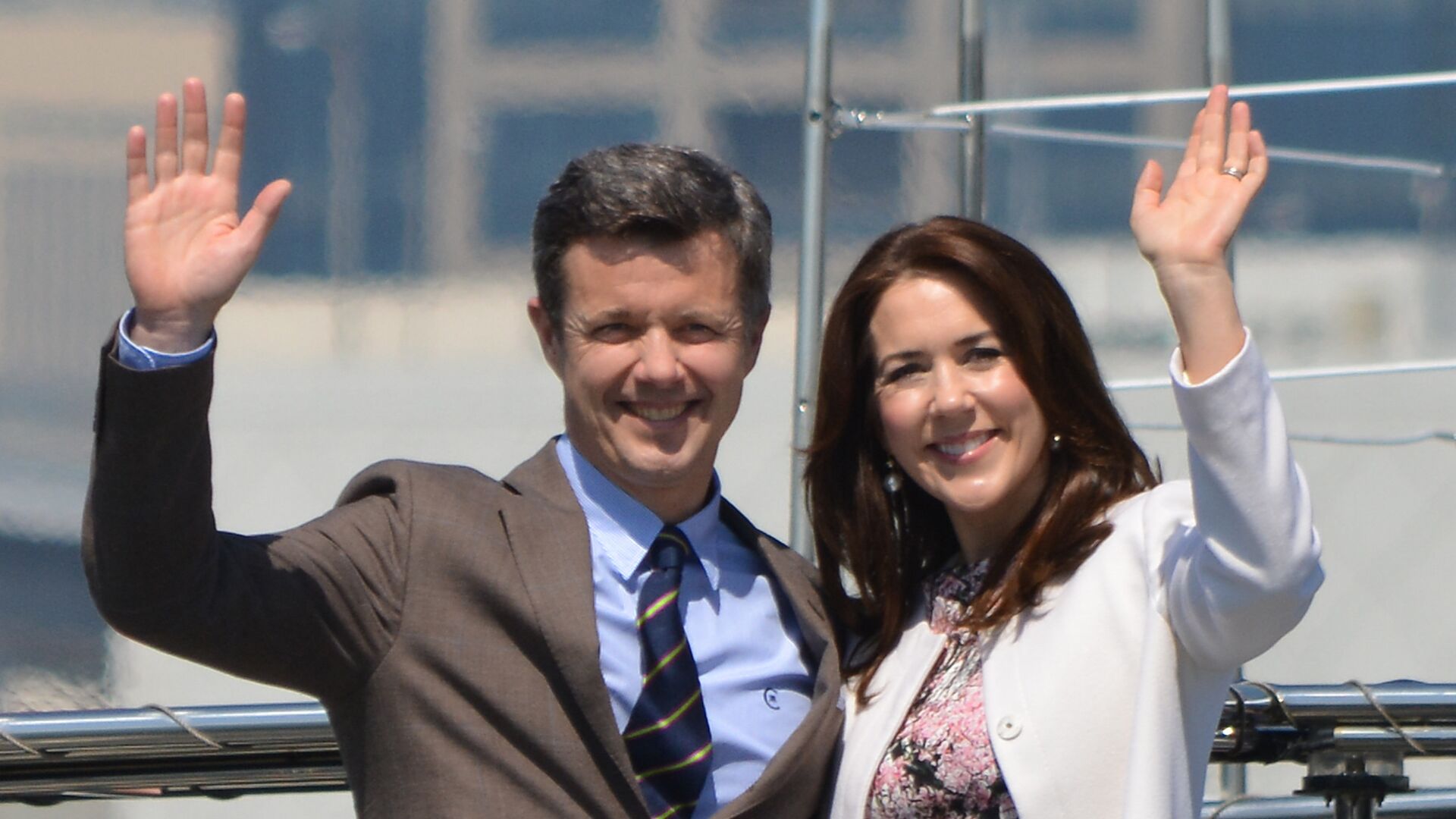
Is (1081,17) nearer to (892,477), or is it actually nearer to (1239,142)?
(892,477)

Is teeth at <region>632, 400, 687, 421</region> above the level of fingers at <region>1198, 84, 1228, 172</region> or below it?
below

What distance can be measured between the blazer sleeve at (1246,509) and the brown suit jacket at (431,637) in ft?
1.37

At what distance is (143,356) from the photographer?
138cm

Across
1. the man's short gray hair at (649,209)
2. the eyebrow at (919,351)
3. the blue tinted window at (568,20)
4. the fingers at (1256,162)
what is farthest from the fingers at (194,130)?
the blue tinted window at (568,20)

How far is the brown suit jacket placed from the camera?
1502 millimetres

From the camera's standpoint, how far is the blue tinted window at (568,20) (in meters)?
3.39

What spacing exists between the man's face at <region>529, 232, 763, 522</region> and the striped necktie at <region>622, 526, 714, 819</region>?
129 millimetres

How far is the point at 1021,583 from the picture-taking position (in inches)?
70.6

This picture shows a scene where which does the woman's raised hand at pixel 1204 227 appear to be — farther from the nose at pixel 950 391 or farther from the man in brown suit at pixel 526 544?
the man in brown suit at pixel 526 544

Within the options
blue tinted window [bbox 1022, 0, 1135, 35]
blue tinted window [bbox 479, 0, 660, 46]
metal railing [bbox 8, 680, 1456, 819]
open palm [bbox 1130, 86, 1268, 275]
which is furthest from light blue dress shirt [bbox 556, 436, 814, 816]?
blue tinted window [bbox 1022, 0, 1135, 35]

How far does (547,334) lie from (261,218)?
424mm

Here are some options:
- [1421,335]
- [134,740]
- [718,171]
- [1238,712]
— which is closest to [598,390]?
[718,171]

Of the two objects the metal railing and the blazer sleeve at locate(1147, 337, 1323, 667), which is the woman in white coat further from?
the metal railing

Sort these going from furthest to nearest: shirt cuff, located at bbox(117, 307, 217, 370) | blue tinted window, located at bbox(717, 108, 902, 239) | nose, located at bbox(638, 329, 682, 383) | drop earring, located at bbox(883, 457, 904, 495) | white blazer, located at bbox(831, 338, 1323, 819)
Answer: blue tinted window, located at bbox(717, 108, 902, 239), drop earring, located at bbox(883, 457, 904, 495), nose, located at bbox(638, 329, 682, 383), white blazer, located at bbox(831, 338, 1323, 819), shirt cuff, located at bbox(117, 307, 217, 370)
